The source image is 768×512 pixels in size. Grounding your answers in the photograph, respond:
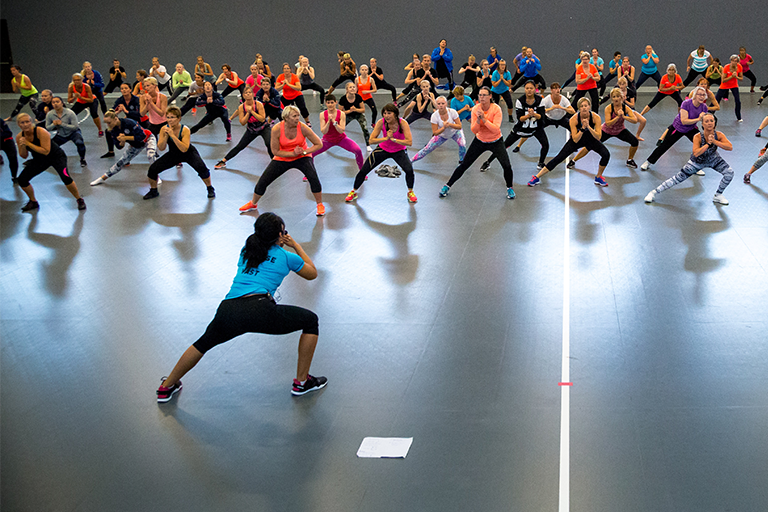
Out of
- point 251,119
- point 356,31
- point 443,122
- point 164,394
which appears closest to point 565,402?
point 164,394

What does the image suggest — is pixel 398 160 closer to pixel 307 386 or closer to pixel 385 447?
pixel 307 386

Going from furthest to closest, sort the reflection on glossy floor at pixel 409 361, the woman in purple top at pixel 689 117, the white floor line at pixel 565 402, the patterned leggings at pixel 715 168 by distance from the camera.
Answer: the woman in purple top at pixel 689 117
the patterned leggings at pixel 715 168
the reflection on glossy floor at pixel 409 361
the white floor line at pixel 565 402

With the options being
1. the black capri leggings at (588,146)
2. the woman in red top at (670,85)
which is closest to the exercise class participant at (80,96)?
the black capri leggings at (588,146)

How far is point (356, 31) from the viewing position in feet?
71.6

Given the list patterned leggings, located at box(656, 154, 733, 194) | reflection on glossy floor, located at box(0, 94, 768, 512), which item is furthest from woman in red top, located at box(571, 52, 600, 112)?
reflection on glossy floor, located at box(0, 94, 768, 512)

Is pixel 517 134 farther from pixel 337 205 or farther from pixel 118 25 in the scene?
pixel 118 25

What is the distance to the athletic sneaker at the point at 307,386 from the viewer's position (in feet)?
14.8

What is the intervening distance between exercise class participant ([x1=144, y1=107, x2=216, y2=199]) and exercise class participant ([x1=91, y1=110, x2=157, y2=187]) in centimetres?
95

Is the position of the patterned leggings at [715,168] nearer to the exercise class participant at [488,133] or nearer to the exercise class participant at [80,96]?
the exercise class participant at [488,133]

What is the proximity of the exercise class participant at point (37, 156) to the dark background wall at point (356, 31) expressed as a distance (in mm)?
14268

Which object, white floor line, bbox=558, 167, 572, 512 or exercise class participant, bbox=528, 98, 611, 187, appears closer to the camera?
white floor line, bbox=558, 167, 572, 512

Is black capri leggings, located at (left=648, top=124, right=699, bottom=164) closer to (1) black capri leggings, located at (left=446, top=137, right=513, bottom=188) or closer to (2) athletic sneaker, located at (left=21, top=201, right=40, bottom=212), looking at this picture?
(1) black capri leggings, located at (left=446, top=137, right=513, bottom=188)

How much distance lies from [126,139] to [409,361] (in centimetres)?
736

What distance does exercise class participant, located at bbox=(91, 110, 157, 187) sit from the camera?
10375 mm
